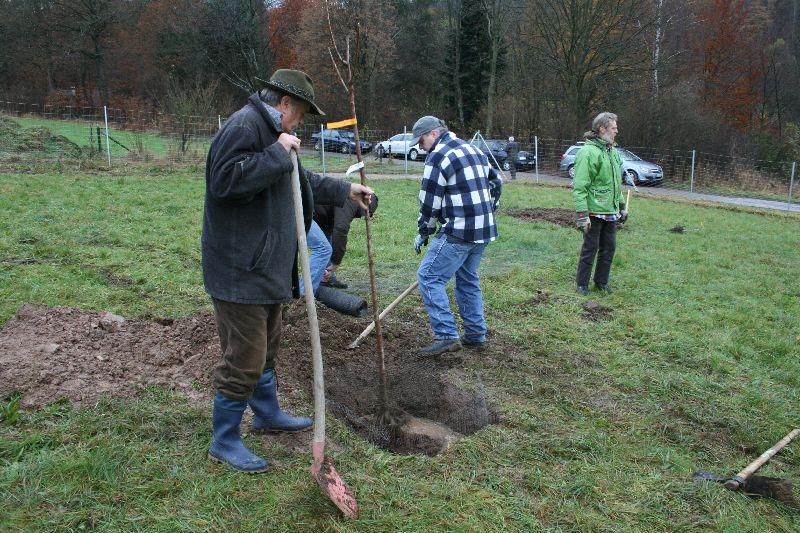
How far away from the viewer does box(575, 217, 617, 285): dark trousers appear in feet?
23.6

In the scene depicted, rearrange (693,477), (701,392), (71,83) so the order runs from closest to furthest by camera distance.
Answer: (693,477) → (701,392) → (71,83)

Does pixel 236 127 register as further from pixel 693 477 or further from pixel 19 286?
pixel 19 286

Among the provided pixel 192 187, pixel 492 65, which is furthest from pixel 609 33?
pixel 192 187

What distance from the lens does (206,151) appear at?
1816 cm

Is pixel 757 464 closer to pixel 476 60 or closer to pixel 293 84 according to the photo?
pixel 293 84

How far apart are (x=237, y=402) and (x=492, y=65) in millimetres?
29339

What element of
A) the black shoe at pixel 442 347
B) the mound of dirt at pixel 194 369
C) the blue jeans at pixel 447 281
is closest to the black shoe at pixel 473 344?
the blue jeans at pixel 447 281

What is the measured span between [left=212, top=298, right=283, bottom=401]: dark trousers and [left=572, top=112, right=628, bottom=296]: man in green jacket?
475cm

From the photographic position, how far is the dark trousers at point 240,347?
3148 mm

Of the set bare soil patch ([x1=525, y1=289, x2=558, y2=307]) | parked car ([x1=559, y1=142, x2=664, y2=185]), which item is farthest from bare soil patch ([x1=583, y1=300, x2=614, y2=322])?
parked car ([x1=559, y1=142, x2=664, y2=185])

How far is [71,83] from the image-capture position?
4316 cm

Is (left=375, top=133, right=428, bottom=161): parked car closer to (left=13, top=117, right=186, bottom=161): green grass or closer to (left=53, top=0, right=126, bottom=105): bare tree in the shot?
(left=13, top=117, right=186, bottom=161): green grass

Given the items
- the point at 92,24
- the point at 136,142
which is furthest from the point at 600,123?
the point at 92,24

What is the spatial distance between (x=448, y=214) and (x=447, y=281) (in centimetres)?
56
